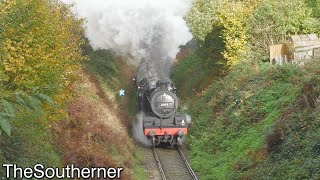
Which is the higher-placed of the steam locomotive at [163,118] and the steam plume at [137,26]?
the steam plume at [137,26]

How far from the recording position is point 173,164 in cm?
1684

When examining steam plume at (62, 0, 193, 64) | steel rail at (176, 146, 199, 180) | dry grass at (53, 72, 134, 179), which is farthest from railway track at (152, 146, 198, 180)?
steam plume at (62, 0, 193, 64)

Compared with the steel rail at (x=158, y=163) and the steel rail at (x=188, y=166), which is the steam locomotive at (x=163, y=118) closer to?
the steel rail at (x=158, y=163)

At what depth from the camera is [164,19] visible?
24812mm

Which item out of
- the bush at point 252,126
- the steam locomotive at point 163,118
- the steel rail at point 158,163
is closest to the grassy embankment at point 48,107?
the steel rail at point 158,163

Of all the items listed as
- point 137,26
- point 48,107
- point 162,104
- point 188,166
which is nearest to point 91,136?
point 188,166

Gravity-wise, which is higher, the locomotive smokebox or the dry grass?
the locomotive smokebox

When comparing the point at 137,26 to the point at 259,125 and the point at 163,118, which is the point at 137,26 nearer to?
the point at 163,118

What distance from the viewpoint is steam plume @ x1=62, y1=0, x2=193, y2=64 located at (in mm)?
24125

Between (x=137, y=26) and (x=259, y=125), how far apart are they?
38.6 ft

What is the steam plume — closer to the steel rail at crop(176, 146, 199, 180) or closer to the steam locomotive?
the steam locomotive

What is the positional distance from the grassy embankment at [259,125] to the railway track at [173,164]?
0.39m

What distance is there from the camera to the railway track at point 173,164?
1538 cm

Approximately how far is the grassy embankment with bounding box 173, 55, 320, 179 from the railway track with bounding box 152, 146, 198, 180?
1.28ft
